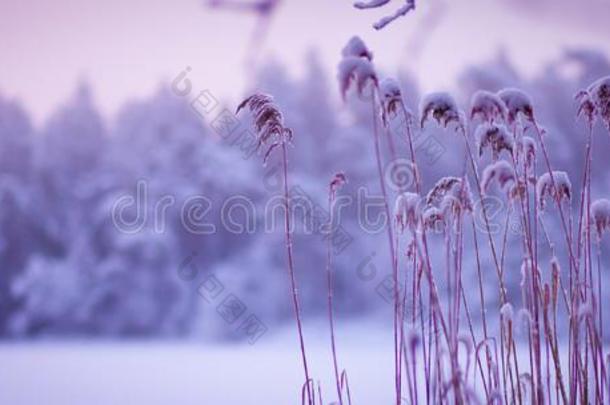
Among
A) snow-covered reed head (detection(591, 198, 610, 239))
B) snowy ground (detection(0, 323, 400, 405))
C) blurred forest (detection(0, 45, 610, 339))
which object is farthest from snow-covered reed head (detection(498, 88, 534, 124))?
blurred forest (detection(0, 45, 610, 339))

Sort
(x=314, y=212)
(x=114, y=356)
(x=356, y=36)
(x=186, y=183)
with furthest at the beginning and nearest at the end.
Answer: (x=186, y=183) < (x=314, y=212) < (x=114, y=356) < (x=356, y=36)

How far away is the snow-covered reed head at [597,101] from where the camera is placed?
1761 mm

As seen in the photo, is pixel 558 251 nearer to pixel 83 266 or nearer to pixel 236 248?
pixel 236 248

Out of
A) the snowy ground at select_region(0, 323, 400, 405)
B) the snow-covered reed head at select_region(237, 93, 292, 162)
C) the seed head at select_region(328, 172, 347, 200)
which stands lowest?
the snowy ground at select_region(0, 323, 400, 405)

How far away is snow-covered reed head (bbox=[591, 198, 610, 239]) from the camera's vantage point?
183 centimetres

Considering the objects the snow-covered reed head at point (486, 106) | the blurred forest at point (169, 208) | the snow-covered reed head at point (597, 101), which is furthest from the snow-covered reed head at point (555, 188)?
the blurred forest at point (169, 208)

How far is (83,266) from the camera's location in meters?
23.0

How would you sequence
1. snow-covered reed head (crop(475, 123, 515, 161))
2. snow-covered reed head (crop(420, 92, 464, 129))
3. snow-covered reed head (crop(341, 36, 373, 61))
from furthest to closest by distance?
snow-covered reed head (crop(475, 123, 515, 161)) → snow-covered reed head (crop(420, 92, 464, 129)) → snow-covered reed head (crop(341, 36, 373, 61))

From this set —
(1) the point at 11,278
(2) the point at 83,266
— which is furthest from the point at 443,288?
(1) the point at 11,278

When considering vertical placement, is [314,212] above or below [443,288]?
above

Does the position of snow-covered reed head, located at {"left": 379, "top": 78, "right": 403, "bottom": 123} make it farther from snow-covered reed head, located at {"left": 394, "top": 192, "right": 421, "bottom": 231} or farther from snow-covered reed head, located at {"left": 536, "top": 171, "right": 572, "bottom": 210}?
snow-covered reed head, located at {"left": 536, "top": 171, "right": 572, "bottom": 210}

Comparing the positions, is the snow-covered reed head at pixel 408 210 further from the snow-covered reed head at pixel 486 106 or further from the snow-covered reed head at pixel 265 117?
the snow-covered reed head at pixel 265 117

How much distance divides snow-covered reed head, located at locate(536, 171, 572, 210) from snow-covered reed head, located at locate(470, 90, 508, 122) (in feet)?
1.44

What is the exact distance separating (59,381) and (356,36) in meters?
8.20
